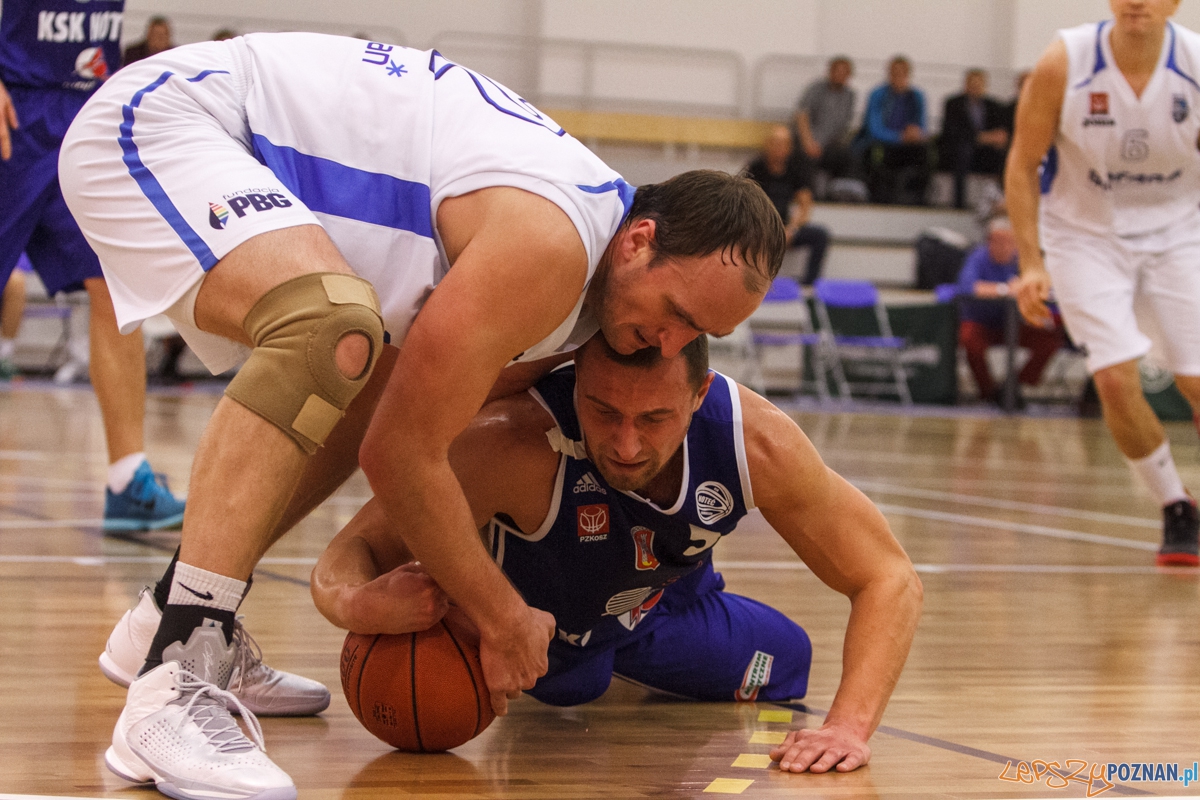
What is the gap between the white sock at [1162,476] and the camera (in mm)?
4938

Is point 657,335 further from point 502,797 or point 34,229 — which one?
point 34,229

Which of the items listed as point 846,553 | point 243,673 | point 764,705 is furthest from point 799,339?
point 243,673

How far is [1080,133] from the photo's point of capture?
4.90 metres

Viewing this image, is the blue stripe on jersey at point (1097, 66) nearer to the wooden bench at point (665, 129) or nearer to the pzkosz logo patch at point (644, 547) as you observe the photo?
the pzkosz logo patch at point (644, 547)

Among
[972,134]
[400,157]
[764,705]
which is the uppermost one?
[400,157]

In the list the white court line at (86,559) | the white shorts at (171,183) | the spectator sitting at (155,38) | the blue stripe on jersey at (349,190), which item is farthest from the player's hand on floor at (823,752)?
the spectator sitting at (155,38)

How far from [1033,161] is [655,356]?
10.3ft

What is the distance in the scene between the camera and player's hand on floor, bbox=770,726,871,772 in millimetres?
2328

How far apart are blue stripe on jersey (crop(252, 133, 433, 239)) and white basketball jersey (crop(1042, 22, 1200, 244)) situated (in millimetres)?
3370

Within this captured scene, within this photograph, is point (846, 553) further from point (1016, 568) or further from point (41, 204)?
point (41, 204)

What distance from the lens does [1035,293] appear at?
494cm

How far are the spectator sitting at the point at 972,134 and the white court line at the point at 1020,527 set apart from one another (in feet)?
32.9

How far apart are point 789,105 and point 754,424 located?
13.8 m

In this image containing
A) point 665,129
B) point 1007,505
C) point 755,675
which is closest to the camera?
point 755,675
